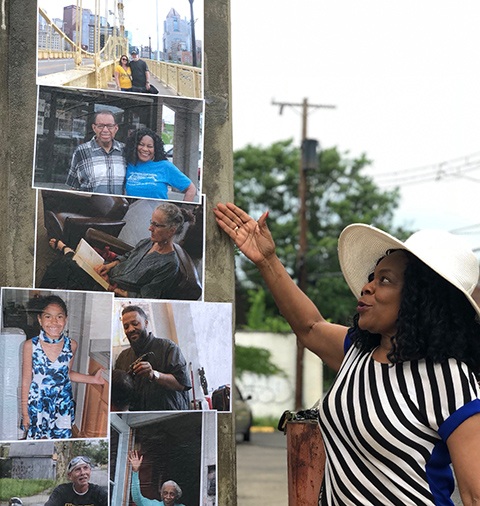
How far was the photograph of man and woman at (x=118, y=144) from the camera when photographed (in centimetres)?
293

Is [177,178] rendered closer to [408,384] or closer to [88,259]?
[88,259]

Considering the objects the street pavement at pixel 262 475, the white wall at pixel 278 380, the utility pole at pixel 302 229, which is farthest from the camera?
the white wall at pixel 278 380

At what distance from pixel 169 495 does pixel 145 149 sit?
3.74ft

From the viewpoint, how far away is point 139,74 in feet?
10.0

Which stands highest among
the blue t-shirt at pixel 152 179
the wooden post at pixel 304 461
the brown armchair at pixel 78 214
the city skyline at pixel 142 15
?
the city skyline at pixel 142 15

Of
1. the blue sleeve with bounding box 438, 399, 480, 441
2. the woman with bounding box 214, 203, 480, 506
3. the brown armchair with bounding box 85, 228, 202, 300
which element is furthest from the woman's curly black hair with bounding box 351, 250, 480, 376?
the brown armchair with bounding box 85, 228, 202, 300

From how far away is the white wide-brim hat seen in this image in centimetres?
293

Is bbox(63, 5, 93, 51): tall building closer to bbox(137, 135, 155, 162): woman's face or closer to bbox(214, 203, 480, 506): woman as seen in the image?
bbox(137, 135, 155, 162): woman's face

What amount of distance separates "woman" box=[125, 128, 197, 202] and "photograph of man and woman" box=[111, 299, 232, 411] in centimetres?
37

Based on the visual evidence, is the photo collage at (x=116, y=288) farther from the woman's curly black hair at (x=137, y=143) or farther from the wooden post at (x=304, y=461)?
the wooden post at (x=304, y=461)

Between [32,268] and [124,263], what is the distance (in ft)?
1.00

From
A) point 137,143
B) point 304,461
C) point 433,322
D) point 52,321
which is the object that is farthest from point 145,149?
point 304,461

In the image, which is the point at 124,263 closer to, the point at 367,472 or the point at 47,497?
the point at 47,497

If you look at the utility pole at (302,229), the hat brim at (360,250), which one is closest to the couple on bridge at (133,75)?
the hat brim at (360,250)
